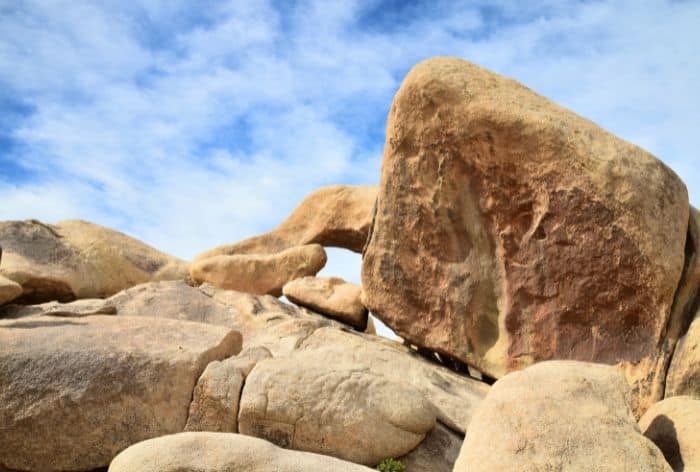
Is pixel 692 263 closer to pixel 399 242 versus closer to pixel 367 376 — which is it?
pixel 399 242

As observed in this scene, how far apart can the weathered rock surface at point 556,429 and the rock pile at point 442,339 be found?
17mm

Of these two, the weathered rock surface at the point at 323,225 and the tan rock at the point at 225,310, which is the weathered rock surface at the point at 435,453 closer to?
the tan rock at the point at 225,310

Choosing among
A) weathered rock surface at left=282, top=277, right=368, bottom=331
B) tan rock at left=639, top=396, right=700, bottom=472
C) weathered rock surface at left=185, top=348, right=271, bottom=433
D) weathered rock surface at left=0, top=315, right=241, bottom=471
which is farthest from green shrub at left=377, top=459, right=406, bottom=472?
weathered rock surface at left=282, top=277, right=368, bottom=331

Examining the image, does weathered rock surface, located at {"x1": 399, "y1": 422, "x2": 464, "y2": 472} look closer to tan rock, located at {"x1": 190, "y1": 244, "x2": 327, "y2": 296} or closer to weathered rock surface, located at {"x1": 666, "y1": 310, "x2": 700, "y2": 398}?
weathered rock surface, located at {"x1": 666, "y1": 310, "x2": 700, "y2": 398}

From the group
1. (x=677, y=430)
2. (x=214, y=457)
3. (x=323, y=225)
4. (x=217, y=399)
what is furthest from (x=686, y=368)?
(x=323, y=225)

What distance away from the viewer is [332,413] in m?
7.30

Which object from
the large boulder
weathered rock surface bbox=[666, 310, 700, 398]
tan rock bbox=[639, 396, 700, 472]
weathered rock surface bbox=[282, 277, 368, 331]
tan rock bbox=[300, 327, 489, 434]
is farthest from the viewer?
weathered rock surface bbox=[282, 277, 368, 331]

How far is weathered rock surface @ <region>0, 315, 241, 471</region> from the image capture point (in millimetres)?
7609

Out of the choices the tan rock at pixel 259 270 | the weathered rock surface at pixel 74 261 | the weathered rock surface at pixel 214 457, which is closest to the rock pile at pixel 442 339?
the weathered rock surface at pixel 214 457

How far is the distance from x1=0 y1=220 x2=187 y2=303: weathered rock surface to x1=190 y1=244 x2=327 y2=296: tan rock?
1639 millimetres

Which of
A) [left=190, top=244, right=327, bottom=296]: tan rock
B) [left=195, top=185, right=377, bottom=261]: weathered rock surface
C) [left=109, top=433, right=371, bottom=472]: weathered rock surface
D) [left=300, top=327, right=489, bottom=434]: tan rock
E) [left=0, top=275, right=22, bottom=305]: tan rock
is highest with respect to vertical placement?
[left=195, top=185, right=377, bottom=261]: weathered rock surface

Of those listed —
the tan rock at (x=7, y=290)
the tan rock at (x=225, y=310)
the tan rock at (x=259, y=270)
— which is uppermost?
the tan rock at (x=259, y=270)

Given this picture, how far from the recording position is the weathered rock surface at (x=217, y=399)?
296 inches

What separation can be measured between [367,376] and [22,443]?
3.19 meters
